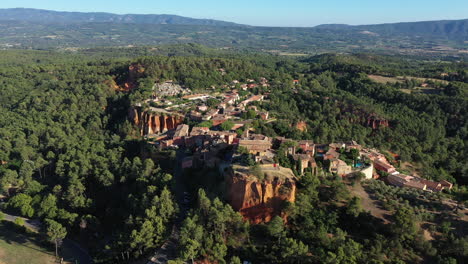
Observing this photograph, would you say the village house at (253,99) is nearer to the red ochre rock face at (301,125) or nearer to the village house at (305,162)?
the red ochre rock face at (301,125)

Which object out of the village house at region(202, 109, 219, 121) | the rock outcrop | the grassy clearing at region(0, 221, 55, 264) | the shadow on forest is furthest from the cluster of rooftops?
the rock outcrop

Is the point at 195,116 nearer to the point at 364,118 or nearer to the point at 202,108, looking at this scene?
the point at 202,108

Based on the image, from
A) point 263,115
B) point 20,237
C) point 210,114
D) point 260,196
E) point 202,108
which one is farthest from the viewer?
point 202,108

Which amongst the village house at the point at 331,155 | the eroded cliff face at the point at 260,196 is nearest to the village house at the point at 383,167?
the village house at the point at 331,155

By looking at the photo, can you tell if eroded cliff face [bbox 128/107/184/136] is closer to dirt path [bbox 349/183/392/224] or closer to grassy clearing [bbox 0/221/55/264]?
grassy clearing [bbox 0/221/55/264]

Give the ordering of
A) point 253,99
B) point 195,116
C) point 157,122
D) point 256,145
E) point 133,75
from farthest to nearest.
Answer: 1. point 133,75
2. point 253,99
3. point 157,122
4. point 195,116
5. point 256,145

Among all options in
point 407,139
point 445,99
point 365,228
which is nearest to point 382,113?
point 407,139

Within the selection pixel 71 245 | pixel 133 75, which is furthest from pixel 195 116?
pixel 133 75
